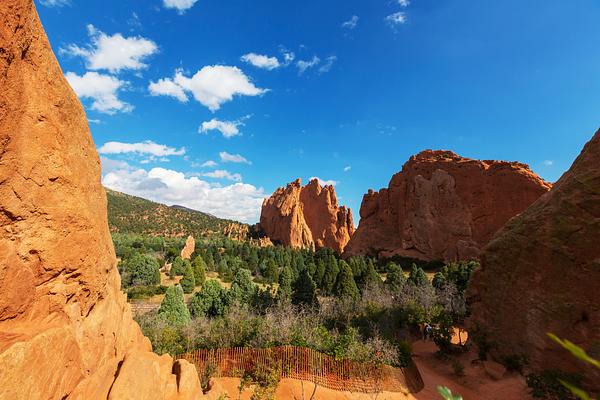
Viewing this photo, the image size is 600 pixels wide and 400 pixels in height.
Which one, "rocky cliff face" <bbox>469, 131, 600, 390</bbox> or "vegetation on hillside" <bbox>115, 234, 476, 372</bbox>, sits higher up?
"rocky cliff face" <bbox>469, 131, 600, 390</bbox>

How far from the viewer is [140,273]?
40469 millimetres

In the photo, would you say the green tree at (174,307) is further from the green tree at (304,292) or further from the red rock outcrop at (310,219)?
the red rock outcrop at (310,219)

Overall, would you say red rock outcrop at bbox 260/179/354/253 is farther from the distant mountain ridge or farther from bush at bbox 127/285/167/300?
bush at bbox 127/285/167/300

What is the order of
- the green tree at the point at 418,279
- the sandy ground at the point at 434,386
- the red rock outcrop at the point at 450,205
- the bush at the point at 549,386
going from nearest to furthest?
the sandy ground at the point at 434,386 → the bush at the point at 549,386 → the green tree at the point at 418,279 → the red rock outcrop at the point at 450,205

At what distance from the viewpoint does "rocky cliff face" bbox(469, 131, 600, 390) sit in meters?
13.0

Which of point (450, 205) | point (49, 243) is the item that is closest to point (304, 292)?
point (49, 243)

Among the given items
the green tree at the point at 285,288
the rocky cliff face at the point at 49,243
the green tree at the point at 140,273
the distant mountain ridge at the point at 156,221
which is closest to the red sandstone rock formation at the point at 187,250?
the green tree at the point at 140,273

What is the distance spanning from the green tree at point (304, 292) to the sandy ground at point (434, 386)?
1271 cm

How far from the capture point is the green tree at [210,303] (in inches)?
1065

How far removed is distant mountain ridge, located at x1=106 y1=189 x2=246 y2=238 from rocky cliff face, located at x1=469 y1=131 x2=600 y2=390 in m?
96.2

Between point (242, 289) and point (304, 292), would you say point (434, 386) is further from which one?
point (242, 289)

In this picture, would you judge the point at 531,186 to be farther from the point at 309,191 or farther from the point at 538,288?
the point at 309,191

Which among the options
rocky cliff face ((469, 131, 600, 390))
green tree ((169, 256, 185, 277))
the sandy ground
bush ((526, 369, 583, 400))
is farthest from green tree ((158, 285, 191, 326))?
green tree ((169, 256, 185, 277))

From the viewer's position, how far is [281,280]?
36969 mm
